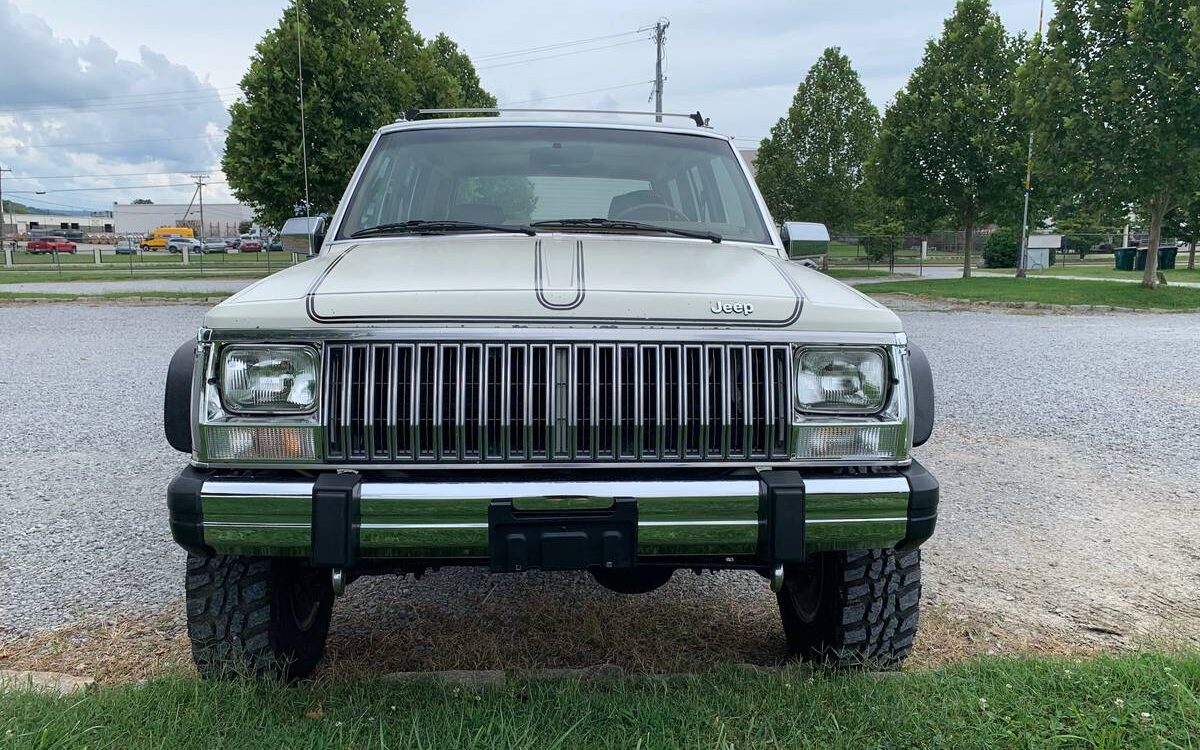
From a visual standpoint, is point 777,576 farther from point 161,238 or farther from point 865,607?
point 161,238

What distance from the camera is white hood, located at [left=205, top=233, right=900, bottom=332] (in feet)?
7.47

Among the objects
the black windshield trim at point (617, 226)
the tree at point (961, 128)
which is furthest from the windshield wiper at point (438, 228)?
the tree at point (961, 128)

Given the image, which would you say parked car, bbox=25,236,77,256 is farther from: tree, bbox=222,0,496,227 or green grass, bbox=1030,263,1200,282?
green grass, bbox=1030,263,1200,282

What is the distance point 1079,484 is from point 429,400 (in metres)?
4.53

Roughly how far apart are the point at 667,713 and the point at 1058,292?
66.8 ft

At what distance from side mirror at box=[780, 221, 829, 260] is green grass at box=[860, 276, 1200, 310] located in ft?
54.0

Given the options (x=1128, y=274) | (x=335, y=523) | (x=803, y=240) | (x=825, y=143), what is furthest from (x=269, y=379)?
(x=1128, y=274)

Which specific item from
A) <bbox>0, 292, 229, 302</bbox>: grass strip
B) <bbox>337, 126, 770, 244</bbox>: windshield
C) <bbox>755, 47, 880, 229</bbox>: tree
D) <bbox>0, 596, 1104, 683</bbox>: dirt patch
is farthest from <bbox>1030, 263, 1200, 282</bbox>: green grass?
<bbox>0, 596, 1104, 683</bbox>: dirt patch

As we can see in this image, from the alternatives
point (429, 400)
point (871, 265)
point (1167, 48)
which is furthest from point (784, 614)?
point (871, 265)

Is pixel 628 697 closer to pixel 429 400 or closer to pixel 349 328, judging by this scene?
pixel 429 400

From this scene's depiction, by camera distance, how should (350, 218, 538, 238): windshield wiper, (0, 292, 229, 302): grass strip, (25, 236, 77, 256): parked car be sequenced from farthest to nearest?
(25, 236, 77, 256): parked car → (0, 292, 229, 302): grass strip → (350, 218, 538, 238): windshield wiper

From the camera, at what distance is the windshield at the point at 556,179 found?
3.64 m

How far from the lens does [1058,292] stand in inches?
776

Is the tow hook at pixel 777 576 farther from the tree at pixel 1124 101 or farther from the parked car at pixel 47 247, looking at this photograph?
the parked car at pixel 47 247
